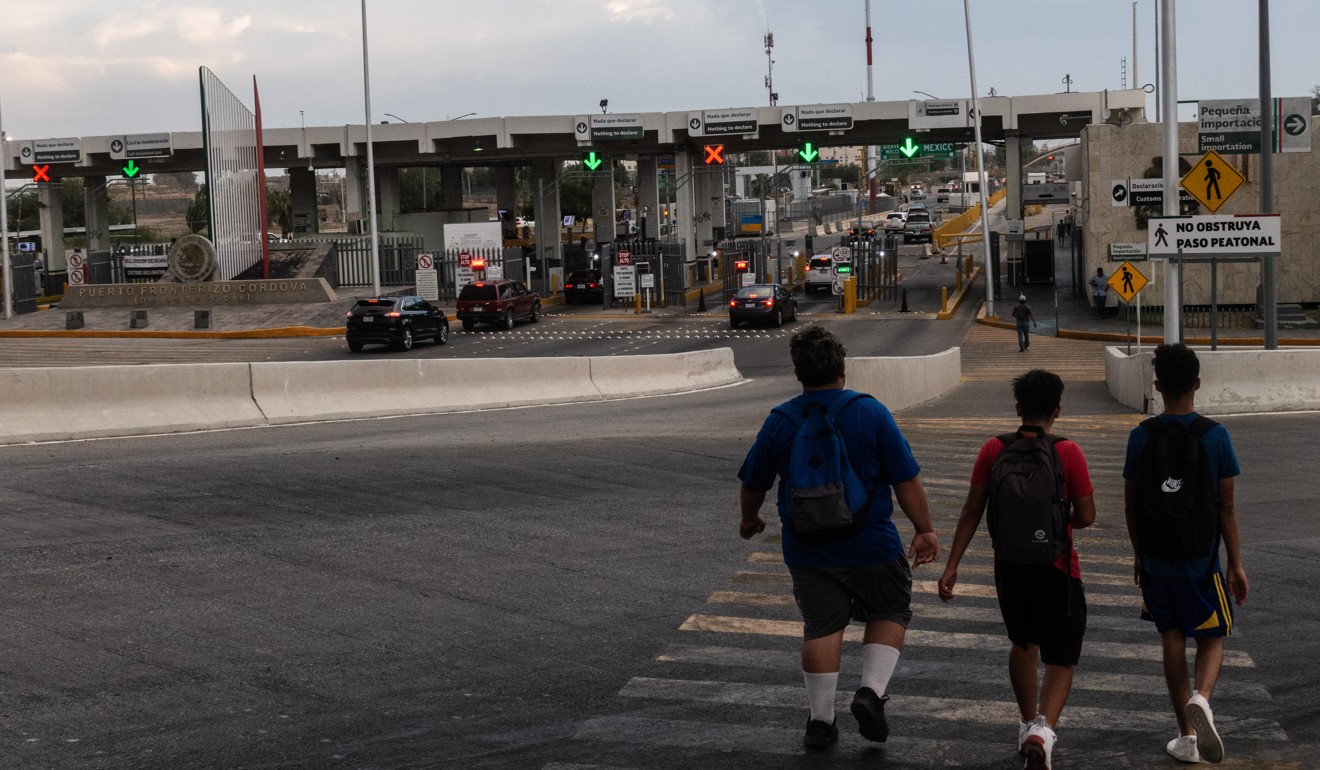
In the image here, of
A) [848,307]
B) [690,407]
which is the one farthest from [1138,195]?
[690,407]

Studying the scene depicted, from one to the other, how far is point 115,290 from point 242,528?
4232 cm

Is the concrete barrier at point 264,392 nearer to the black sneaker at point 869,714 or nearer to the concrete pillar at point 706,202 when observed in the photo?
the black sneaker at point 869,714

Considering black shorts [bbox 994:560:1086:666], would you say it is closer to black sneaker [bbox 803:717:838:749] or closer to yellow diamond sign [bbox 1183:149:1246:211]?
black sneaker [bbox 803:717:838:749]

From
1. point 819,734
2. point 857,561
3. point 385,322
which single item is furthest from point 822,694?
point 385,322

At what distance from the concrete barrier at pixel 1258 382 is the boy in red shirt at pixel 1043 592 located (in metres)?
Answer: 15.9

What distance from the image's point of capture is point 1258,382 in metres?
21.2

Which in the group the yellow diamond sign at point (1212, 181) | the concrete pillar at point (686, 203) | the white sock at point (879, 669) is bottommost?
the white sock at point (879, 669)

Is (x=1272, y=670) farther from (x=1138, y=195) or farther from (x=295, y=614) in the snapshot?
(x=1138, y=195)

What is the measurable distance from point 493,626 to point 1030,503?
3.65 metres

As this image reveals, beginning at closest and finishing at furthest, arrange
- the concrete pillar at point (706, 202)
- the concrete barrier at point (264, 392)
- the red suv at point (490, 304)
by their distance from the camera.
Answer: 1. the concrete barrier at point (264, 392)
2. the red suv at point (490, 304)
3. the concrete pillar at point (706, 202)

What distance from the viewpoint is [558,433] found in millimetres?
17656

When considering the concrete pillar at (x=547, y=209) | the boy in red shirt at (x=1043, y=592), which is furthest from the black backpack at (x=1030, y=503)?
the concrete pillar at (x=547, y=209)

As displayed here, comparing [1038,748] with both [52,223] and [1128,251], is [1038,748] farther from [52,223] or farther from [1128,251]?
[52,223]

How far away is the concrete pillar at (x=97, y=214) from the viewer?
75.1 meters
